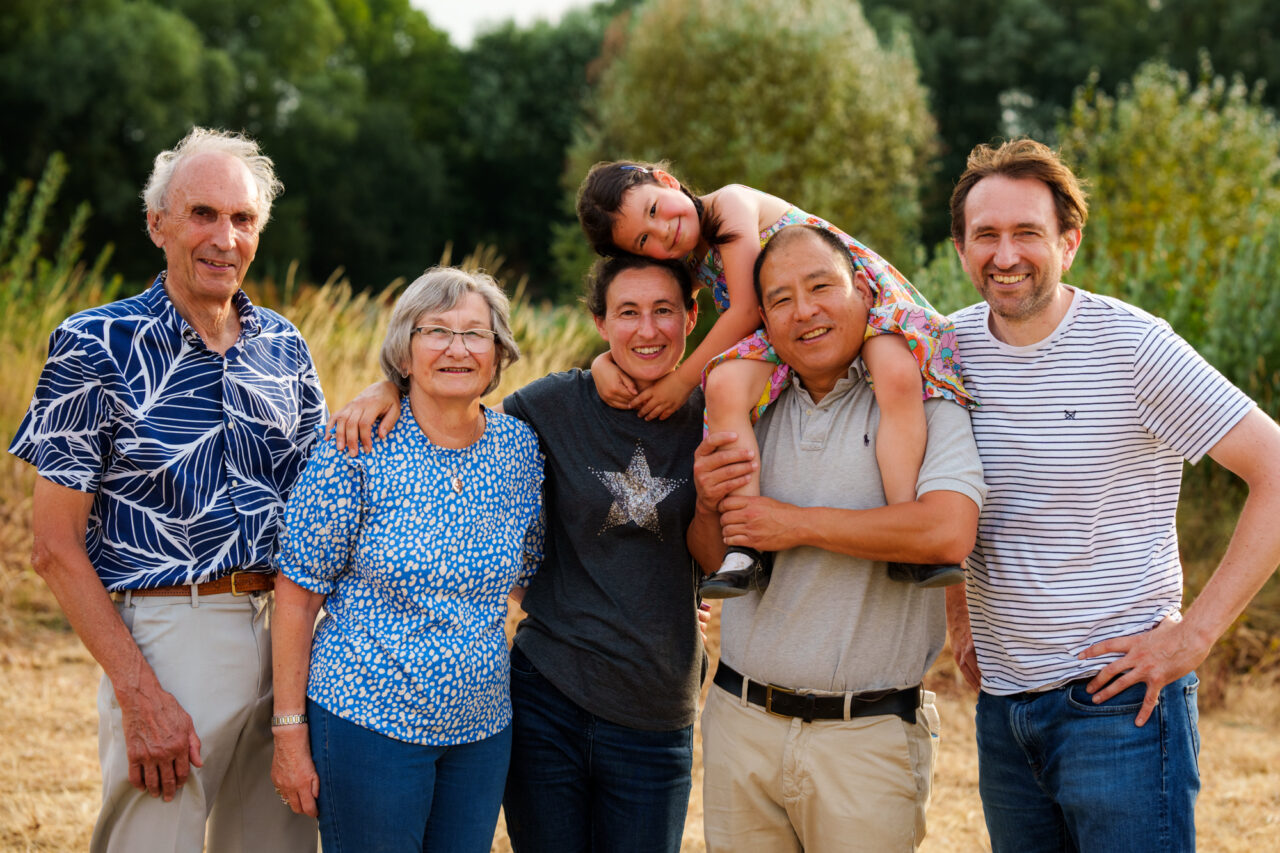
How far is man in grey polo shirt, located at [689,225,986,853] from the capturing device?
91.8 inches

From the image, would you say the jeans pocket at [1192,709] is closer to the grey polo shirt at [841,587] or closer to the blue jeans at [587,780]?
the grey polo shirt at [841,587]

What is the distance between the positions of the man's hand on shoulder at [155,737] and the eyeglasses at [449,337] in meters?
1.05

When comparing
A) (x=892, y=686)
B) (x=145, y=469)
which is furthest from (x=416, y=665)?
(x=892, y=686)

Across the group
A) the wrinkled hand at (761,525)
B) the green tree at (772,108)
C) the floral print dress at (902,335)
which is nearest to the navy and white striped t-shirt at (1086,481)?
the floral print dress at (902,335)

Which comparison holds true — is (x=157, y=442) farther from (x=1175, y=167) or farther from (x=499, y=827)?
(x=1175, y=167)

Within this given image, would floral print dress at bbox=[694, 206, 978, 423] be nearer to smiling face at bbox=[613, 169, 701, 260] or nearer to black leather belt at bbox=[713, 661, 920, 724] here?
smiling face at bbox=[613, 169, 701, 260]

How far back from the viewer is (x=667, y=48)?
15773mm

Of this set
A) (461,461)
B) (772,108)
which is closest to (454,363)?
(461,461)

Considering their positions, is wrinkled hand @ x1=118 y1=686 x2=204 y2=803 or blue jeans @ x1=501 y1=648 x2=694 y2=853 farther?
Result: blue jeans @ x1=501 y1=648 x2=694 y2=853

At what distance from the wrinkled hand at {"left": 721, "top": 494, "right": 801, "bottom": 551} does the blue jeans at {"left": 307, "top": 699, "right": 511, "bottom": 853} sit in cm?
85

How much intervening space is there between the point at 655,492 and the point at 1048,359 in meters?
1.03

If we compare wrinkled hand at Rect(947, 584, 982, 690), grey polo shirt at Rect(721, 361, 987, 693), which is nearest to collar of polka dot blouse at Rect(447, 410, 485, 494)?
grey polo shirt at Rect(721, 361, 987, 693)

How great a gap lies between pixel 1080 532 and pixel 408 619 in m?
1.59

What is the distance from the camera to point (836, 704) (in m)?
2.36
